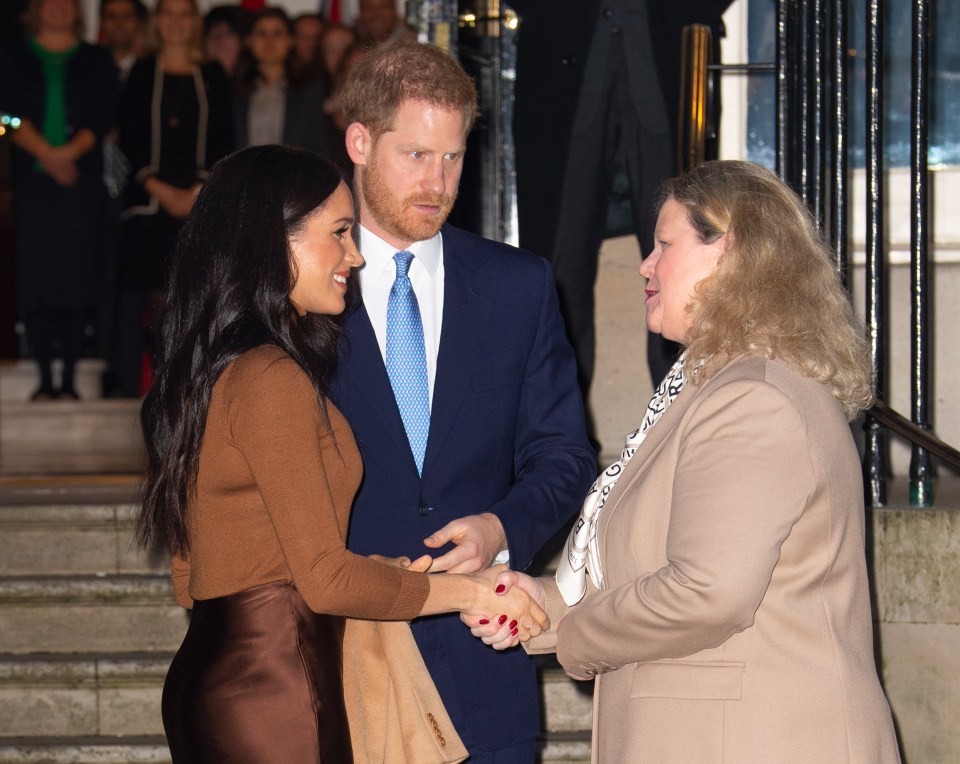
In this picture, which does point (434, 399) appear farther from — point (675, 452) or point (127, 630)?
point (127, 630)

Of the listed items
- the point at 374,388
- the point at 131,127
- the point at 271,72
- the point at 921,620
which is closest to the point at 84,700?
the point at 374,388

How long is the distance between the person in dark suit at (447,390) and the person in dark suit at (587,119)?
221cm

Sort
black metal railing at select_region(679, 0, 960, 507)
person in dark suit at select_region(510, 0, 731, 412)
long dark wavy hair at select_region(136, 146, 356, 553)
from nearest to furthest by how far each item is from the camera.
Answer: long dark wavy hair at select_region(136, 146, 356, 553), black metal railing at select_region(679, 0, 960, 507), person in dark suit at select_region(510, 0, 731, 412)

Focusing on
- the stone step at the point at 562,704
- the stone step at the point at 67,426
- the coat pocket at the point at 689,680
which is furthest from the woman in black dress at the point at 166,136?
the coat pocket at the point at 689,680

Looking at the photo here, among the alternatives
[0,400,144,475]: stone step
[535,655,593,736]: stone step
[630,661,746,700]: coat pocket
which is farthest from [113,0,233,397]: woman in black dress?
[630,661,746,700]: coat pocket

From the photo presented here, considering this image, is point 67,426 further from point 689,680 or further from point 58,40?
point 689,680

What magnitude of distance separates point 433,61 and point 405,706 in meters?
1.37

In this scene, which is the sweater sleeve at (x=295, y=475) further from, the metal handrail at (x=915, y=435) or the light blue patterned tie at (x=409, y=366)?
the metal handrail at (x=915, y=435)

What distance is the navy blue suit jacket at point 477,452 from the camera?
2.69 m

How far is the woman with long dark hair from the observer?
86.7 inches

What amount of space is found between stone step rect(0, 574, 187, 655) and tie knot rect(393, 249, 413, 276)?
2.28 meters

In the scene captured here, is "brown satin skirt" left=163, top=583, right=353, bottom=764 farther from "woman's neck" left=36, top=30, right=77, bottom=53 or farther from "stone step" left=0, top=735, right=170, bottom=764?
"woman's neck" left=36, top=30, right=77, bottom=53

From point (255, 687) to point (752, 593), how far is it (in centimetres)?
86

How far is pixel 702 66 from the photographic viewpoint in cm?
458
